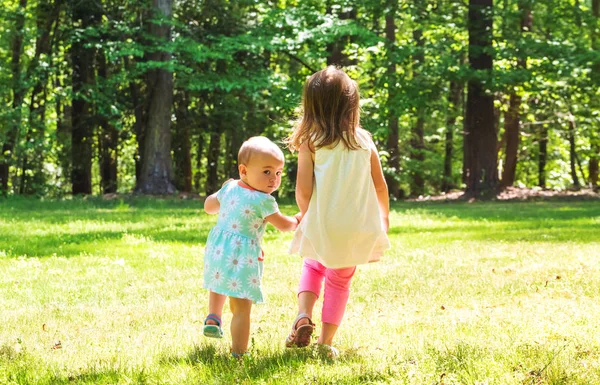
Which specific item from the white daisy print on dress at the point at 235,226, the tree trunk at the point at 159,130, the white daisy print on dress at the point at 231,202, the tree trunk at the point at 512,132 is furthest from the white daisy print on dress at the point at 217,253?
the tree trunk at the point at 512,132

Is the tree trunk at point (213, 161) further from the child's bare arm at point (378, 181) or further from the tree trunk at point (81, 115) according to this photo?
the child's bare arm at point (378, 181)

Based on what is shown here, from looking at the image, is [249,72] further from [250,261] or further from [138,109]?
[250,261]

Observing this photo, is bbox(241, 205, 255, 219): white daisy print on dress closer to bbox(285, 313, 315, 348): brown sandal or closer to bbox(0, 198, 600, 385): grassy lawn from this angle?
bbox(285, 313, 315, 348): brown sandal

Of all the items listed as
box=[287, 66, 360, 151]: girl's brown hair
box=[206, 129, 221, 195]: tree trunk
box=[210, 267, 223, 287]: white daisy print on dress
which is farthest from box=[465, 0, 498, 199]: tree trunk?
box=[210, 267, 223, 287]: white daisy print on dress

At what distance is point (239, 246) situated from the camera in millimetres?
4566

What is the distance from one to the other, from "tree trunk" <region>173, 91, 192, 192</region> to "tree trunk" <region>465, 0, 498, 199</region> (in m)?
9.42

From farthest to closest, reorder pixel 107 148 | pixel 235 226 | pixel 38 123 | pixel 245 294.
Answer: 1. pixel 107 148
2. pixel 38 123
3. pixel 235 226
4. pixel 245 294

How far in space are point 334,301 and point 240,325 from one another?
59 centimetres

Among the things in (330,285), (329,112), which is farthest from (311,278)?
(329,112)

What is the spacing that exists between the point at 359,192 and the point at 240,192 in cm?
71

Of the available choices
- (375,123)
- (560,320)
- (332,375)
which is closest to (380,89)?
(375,123)

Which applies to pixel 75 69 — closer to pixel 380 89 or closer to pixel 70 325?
pixel 380 89

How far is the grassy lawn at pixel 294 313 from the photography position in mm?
4055

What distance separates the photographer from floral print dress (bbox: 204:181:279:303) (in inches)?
177
